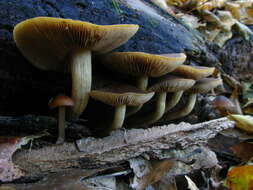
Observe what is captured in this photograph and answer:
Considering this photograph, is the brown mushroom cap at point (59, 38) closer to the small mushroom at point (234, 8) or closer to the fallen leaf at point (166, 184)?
the fallen leaf at point (166, 184)

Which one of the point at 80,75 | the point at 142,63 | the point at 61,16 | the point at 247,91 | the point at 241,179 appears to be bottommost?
the point at 247,91

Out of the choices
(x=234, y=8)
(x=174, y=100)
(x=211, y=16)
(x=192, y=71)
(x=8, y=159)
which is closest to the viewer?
(x=8, y=159)

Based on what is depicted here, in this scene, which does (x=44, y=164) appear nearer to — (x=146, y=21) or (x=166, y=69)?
(x=166, y=69)

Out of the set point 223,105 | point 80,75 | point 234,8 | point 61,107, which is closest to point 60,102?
point 61,107

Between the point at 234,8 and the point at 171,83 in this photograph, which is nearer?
the point at 171,83

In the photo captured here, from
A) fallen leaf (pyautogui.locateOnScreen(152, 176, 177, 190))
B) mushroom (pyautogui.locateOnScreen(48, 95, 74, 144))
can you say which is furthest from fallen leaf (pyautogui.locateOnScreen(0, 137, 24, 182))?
fallen leaf (pyautogui.locateOnScreen(152, 176, 177, 190))

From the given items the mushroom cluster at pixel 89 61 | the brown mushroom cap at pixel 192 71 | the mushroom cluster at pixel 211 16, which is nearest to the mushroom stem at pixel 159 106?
the mushroom cluster at pixel 89 61

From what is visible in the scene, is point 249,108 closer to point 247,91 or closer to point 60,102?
point 247,91

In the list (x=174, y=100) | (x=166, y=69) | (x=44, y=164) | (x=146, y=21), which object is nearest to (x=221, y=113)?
(x=174, y=100)
